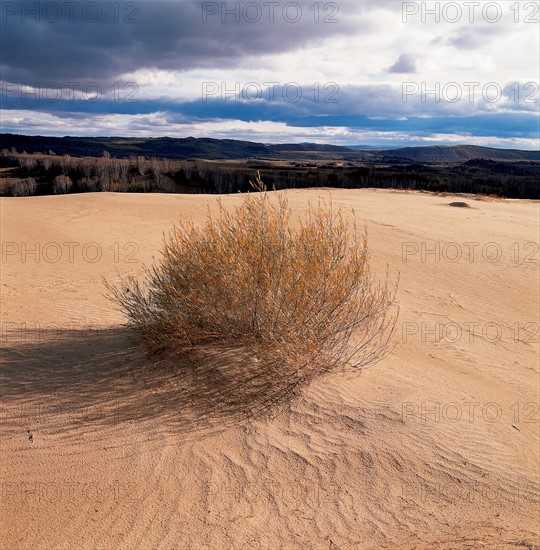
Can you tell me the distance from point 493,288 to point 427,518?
7652mm

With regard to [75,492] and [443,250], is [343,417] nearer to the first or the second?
[75,492]

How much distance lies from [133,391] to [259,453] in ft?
4.69

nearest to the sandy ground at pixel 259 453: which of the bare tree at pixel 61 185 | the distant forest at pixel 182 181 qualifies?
the bare tree at pixel 61 185

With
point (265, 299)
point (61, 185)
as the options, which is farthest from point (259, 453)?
point (61, 185)

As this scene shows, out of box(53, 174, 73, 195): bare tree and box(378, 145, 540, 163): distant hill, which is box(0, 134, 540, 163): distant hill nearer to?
box(378, 145, 540, 163): distant hill

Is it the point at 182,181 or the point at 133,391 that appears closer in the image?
the point at 133,391

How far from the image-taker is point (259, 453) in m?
3.83

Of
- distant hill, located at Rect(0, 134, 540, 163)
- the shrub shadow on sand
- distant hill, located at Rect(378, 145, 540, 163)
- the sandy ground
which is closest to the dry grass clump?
the shrub shadow on sand

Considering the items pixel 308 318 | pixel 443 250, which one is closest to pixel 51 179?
pixel 443 250

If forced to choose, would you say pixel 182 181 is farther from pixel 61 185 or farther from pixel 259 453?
pixel 259 453

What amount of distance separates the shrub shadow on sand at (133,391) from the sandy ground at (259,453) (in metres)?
0.02

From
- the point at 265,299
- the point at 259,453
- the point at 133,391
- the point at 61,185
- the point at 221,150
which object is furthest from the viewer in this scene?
the point at 221,150

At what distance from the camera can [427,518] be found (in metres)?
3.43

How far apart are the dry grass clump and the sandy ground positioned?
33cm
